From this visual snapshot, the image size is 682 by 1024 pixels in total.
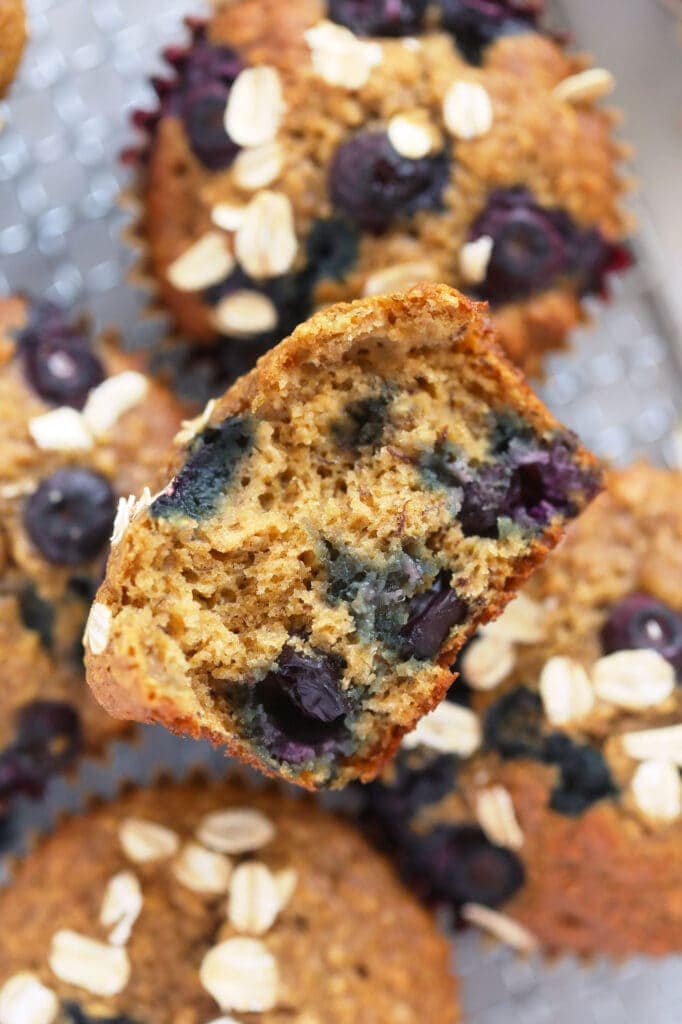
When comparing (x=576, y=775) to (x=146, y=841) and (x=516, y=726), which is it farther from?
(x=146, y=841)

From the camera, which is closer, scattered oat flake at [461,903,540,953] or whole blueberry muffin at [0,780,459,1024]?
whole blueberry muffin at [0,780,459,1024]

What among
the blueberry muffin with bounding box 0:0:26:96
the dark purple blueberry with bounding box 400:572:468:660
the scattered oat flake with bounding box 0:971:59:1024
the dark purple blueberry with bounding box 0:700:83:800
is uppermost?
the blueberry muffin with bounding box 0:0:26:96

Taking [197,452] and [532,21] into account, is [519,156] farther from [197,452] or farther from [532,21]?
[197,452]

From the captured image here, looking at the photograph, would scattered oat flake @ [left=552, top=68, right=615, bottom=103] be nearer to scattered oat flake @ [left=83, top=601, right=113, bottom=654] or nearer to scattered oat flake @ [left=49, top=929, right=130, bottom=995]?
scattered oat flake @ [left=83, top=601, right=113, bottom=654]

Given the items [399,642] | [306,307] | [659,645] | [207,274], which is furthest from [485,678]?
[207,274]

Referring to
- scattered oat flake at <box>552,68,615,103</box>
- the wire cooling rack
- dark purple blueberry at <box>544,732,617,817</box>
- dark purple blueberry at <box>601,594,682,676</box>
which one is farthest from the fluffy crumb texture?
the wire cooling rack

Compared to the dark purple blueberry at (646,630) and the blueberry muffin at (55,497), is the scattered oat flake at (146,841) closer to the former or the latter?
the blueberry muffin at (55,497)

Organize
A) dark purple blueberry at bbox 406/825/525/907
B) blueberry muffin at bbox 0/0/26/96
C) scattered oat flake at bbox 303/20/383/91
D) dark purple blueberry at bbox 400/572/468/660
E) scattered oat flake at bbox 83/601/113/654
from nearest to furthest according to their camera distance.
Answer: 1. scattered oat flake at bbox 83/601/113/654
2. dark purple blueberry at bbox 400/572/468/660
3. blueberry muffin at bbox 0/0/26/96
4. scattered oat flake at bbox 303/20/383/91
5. dark purple blueberry at bbox 406/825/525/907
